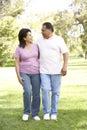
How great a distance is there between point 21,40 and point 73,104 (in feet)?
12.7

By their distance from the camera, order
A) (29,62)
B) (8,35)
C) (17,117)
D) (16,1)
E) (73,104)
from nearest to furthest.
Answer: (29,62) < (17,117) < (73,104) < (16,1) < (8,35)

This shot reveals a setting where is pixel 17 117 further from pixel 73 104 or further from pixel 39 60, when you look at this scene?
pixel 73 104

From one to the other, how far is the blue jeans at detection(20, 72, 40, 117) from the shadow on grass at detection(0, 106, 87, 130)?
25 centimetres

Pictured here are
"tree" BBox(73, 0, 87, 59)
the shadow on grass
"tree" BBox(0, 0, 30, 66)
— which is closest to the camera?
the shadow on grass

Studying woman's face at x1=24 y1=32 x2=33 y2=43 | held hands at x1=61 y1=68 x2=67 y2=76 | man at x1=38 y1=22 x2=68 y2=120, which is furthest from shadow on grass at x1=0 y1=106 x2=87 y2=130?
woman's face at x1=24 y1=32 x2=33 y2=43

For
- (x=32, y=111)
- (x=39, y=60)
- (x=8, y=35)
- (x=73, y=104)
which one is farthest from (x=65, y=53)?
(x=8, y=35)

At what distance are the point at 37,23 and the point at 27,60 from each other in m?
42.6

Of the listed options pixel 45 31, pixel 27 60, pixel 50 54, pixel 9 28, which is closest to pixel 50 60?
pixel 50 54

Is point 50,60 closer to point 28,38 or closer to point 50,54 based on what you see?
point 50,54

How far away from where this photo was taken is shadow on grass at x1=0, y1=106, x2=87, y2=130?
826cm

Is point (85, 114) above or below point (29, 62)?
below

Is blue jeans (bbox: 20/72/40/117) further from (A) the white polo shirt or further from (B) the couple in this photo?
(A) the white polo shirt

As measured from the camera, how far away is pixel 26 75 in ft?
28.8

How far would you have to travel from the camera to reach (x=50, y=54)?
348 inches
